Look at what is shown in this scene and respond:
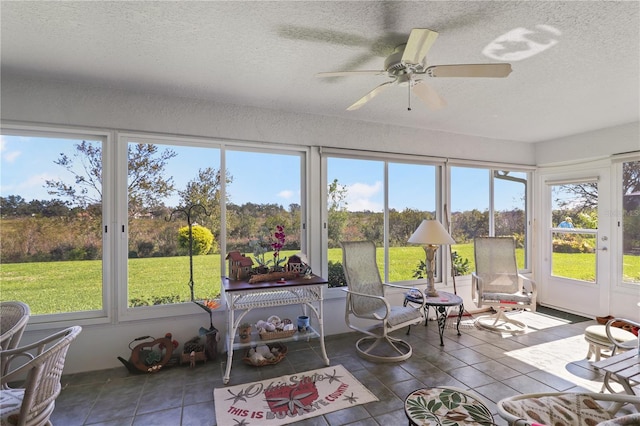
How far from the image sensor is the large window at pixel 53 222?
257 centimetres

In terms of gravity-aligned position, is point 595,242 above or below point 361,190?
below

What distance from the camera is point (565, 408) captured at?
1.43 meters

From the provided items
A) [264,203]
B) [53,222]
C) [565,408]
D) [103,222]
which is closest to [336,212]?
[264,203]

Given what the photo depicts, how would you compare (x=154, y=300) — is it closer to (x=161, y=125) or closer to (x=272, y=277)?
(x=272, y=277)

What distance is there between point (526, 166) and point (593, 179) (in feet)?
2.72

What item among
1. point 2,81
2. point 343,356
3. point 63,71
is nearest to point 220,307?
point 343,356

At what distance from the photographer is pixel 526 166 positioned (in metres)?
4.72

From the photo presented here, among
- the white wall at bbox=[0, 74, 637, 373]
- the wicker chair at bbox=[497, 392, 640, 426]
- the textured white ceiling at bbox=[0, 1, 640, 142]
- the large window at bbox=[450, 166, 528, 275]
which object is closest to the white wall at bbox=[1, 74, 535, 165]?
the white wall at bbox=[0, 74, 637, 373]

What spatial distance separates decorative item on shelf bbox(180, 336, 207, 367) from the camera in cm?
276

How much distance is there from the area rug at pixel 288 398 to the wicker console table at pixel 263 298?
0.24 metres

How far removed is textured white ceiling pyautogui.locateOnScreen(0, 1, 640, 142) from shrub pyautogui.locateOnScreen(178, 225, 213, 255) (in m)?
1.34

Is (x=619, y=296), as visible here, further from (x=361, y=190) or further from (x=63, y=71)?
(x=63, y=71)

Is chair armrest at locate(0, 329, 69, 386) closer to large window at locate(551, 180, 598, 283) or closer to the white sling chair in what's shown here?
the white sling chair

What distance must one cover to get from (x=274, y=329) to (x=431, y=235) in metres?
1.92
